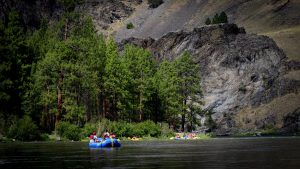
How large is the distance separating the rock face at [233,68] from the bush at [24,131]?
51.2 metres

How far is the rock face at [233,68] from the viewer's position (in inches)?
4756

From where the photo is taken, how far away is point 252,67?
133250mm

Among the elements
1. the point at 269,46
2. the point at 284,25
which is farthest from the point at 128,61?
the point at 284,25

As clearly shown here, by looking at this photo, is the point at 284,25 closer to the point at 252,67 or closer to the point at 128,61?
the point at 252,67

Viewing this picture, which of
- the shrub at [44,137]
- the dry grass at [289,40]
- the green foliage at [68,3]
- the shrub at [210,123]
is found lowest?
the shrub at [44,137]

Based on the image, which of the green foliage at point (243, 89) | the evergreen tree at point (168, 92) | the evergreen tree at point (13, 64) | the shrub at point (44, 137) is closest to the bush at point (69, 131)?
the shrub at point (44, 137)

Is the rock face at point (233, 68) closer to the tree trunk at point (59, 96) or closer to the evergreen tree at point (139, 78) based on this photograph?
the evergreen tree at point (139, 78)

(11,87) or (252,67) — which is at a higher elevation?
(252,67)

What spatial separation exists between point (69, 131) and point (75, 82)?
33.1 ft

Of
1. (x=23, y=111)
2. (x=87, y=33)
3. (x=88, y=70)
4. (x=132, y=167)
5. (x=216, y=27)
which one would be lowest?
(x=132, y=167)

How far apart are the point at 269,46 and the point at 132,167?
4567 inches

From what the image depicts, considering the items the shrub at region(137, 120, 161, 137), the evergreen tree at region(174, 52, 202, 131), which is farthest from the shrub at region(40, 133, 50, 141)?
the evergreen tree at region(174, 52, 202, 131)

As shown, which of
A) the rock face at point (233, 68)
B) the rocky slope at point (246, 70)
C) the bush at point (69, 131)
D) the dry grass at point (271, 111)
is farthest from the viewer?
the rock face at point (233, 68)

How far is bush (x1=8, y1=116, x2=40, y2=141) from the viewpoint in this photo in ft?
219
